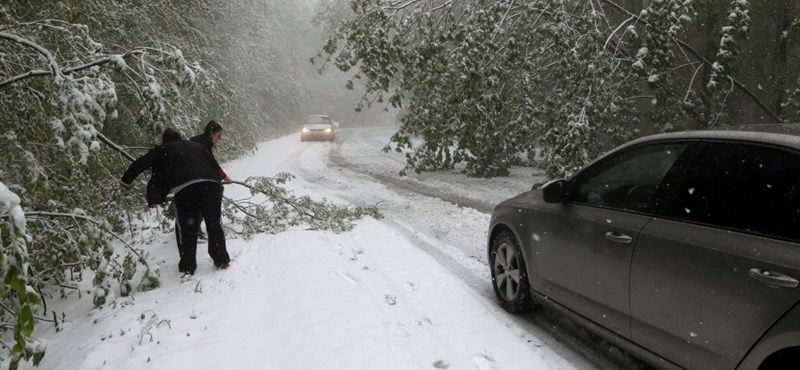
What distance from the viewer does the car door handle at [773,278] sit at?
210cm

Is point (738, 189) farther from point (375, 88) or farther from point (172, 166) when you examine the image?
point (375, 88)

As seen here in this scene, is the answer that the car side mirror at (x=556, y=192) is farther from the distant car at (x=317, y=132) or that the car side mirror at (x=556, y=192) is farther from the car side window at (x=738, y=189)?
the distant car at (x=317, y=132)

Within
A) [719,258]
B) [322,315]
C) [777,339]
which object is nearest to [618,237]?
A: [719,258]

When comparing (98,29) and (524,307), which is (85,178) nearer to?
(98,29)

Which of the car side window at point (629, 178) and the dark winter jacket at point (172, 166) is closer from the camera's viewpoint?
the car side window at point (629, 178)

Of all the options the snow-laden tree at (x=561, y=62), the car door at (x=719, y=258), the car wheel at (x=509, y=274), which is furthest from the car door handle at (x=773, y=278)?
the snow-laden tree at (x=561, y=62)

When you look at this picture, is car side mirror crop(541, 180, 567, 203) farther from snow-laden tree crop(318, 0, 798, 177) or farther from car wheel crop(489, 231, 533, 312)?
snow-laden tree crop(318, 0, 798, 177)

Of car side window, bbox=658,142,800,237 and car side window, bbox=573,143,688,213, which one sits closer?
Result: car side window, bbox=658,142,800,237

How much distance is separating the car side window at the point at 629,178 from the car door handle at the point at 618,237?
200mm

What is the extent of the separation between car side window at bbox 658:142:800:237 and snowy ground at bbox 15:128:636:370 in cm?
145

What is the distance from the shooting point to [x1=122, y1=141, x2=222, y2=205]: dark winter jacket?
16.8ft

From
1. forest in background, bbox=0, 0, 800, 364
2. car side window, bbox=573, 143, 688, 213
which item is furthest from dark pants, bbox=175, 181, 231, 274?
car side window, bbox=573, 143, 688, 213

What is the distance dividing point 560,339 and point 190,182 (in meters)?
4.00

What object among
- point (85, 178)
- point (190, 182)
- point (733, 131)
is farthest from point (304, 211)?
point (733, 131)
